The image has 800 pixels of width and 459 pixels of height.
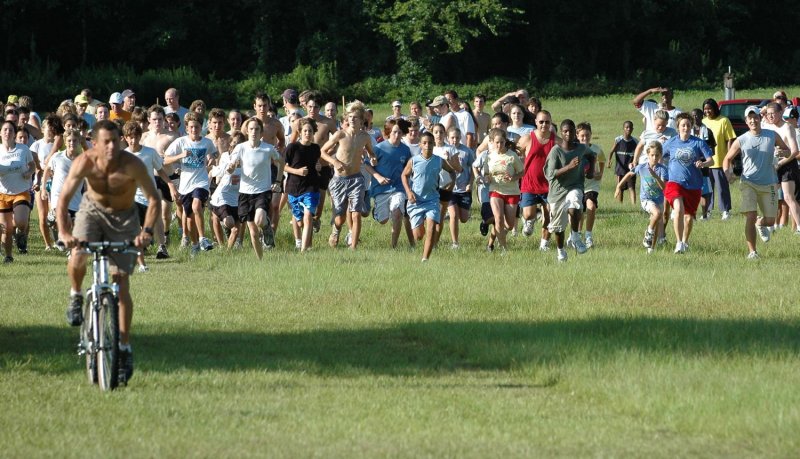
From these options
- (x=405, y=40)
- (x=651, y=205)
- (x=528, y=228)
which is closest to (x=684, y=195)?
(x=651, y=205)

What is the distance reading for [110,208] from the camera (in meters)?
10.5

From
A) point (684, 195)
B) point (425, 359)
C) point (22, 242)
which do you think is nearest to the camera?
point (425, 359)

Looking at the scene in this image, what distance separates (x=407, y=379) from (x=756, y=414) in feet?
8.93

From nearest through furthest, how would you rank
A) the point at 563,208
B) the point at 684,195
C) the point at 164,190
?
the point at 563,208, the point at 684,195, the point at 164,190

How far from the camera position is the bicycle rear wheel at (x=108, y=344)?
996 cm

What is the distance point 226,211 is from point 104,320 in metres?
8.99

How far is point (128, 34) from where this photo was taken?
63125 millimetres

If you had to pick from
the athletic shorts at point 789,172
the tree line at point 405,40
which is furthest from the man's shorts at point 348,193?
the tree line at point 405,40

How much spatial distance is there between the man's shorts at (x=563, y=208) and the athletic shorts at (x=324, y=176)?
3500 mm

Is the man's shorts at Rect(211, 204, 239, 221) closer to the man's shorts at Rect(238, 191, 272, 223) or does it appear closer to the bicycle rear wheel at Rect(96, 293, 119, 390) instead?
the man's shorts at Rect(238, 191, 272, 223)

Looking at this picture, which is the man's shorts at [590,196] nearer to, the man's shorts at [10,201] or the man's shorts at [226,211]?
the man's shorts at [226,211]

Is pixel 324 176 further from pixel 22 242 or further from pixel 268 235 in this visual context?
pixel 22 242

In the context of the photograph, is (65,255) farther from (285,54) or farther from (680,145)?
(285,54)

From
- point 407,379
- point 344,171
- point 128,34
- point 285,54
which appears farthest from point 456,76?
point 407,379
